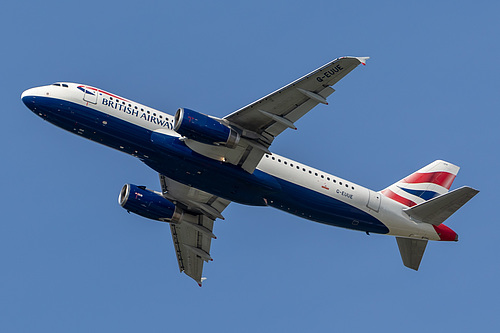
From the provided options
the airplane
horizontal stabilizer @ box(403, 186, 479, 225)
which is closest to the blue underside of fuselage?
the airplane

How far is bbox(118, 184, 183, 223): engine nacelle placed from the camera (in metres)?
52.9

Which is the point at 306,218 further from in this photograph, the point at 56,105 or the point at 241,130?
the point at 56,105

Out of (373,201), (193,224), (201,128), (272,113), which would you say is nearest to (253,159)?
(272,113)

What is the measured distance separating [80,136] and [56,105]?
8.44 feet

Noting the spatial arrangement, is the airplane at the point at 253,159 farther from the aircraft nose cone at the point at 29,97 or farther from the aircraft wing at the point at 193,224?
the aircraft wing at the point at 193,224

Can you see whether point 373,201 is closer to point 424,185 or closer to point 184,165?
point 424,185

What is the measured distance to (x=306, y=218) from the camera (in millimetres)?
49938

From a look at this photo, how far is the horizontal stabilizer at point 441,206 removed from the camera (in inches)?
1885

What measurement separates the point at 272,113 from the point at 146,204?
1425cm

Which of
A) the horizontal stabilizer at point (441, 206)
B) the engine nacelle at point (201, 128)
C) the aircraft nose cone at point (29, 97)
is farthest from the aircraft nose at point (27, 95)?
the horizontal stabilizer at point (441, 206)

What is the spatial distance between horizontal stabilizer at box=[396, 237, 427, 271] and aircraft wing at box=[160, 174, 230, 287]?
1373 centimetres

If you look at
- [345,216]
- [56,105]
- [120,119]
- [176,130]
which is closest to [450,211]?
[345,216]

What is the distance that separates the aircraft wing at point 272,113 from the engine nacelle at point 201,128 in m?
0.83

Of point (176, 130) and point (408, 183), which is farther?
point (408, 183)
